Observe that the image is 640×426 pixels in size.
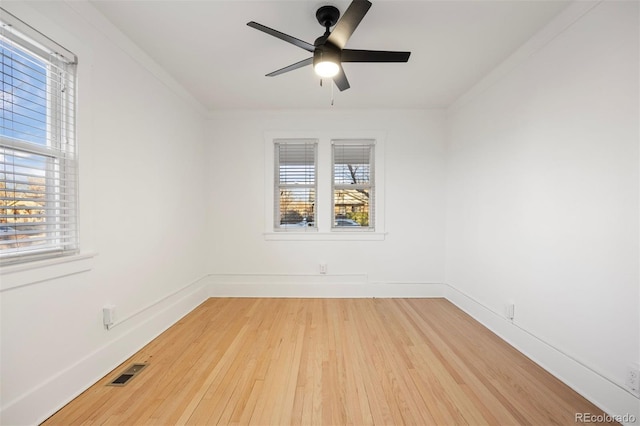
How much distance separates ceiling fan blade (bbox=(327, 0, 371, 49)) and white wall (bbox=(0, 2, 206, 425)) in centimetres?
172

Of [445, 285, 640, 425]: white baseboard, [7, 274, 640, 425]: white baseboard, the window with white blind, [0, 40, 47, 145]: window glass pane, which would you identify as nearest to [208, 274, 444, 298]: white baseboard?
[7, 274, 640, 425]: white baseboard

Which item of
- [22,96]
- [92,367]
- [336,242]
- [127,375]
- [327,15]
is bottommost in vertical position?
[127,375]

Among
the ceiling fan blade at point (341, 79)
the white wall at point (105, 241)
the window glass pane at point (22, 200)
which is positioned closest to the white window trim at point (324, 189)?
the white wall at point (105, 241)

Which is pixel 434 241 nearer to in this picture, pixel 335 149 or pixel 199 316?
pixel 335 149

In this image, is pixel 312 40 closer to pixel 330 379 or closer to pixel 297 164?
pixel 297 164

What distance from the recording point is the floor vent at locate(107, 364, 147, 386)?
182cm

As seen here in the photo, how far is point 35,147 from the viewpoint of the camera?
60.4 inches

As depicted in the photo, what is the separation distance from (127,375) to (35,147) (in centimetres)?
164

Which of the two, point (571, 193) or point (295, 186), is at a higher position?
point (295, 186)

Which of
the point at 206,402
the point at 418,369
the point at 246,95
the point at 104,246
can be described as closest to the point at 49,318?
the point at 104,246

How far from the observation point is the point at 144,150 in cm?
239

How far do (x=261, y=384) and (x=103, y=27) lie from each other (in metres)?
2.83

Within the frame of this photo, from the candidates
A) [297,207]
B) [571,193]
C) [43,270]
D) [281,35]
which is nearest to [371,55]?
[281,35]

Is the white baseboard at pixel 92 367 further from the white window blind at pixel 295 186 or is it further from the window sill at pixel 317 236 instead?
the white window blind at pixel 295 186
